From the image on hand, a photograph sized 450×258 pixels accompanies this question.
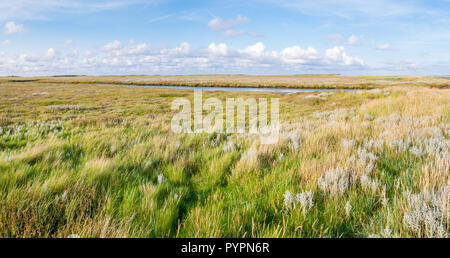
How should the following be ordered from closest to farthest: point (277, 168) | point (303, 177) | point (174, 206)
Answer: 1. point (174, 206)
2. point (303, 177)
3. point (277, 168)

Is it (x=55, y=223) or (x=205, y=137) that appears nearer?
(x=55, y=223)

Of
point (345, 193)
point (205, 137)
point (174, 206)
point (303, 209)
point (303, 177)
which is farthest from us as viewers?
point (205, 137)

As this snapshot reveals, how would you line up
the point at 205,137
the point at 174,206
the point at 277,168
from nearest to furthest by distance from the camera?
1. the point at 174,206
2. the point at 277,168
3. the point at 205,137

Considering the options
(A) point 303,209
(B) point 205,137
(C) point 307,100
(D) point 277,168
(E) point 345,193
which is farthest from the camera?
(C) point 307,100

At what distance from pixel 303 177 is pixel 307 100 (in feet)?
97.0

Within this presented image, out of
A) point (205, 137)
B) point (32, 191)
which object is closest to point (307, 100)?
point (205, 137)

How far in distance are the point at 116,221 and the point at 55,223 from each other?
1.78 ft

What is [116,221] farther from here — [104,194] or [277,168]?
[277,168]

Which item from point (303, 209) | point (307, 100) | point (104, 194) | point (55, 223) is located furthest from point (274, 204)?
point (307, 100)

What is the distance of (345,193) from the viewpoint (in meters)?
2.36
